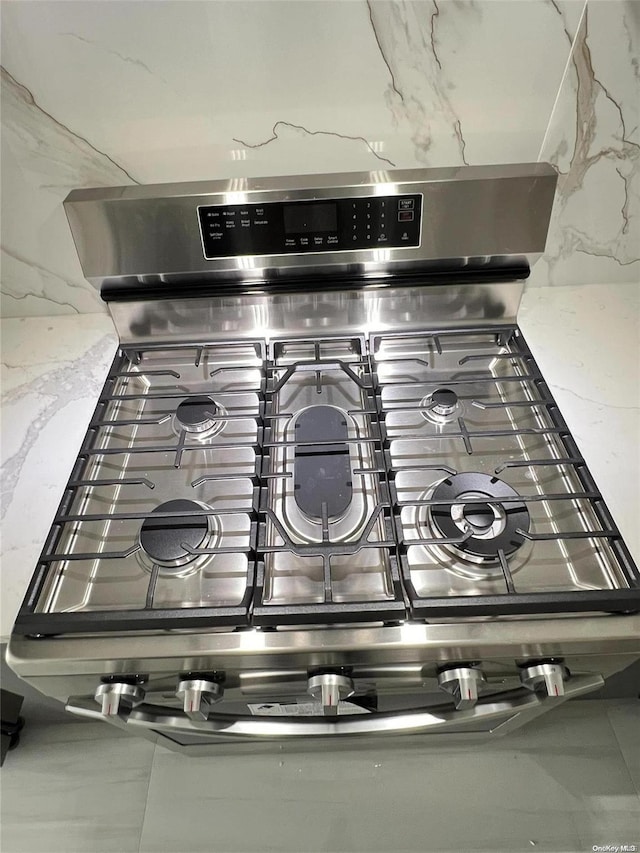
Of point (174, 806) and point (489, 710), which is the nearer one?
point (489, 710)

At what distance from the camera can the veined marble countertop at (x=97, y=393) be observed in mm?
730

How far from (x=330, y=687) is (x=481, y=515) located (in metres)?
0.27

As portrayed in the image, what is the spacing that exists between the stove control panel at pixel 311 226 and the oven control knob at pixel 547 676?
2.01ft

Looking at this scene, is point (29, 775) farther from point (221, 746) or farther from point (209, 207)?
point (209, 207)

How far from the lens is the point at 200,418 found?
822mm

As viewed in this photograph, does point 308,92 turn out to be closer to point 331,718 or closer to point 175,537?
point 175,537

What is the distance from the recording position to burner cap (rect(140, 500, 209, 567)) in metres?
0.66

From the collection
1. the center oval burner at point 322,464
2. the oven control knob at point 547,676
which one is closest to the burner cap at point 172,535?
the center oval burner at point 322,464

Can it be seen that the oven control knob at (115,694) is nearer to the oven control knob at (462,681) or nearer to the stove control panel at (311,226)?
the oven control knob at (462,681)

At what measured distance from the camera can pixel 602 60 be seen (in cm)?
78

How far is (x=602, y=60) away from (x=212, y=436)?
79 cm

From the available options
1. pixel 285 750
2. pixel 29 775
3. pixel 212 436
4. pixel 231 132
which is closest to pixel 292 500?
pixel 212 436

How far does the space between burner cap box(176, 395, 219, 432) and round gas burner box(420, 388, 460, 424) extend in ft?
1.06

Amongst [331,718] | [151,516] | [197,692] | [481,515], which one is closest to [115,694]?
[197,692]
